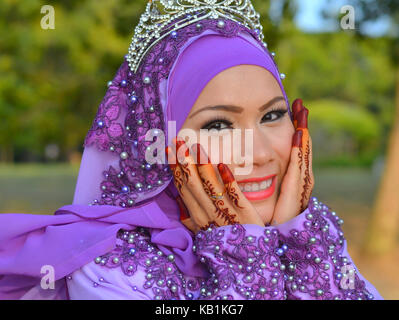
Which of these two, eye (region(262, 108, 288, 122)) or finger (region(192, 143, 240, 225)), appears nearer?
finger (region(192, 143, 240, 225))

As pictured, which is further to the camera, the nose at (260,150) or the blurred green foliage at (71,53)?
the blurred green foliage at (71,53)

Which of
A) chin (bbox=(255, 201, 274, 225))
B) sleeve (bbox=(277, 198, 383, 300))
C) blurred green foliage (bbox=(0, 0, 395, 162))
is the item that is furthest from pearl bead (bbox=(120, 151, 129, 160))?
blurred green foliage (bbox=(0, 0, 395, 162))

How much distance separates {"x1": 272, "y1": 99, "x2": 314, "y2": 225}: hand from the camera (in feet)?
5.10

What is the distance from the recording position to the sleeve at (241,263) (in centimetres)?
140

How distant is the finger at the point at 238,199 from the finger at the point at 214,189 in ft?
0.06

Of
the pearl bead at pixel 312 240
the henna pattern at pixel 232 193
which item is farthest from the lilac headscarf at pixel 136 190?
the pearl bead at pixel 312 240

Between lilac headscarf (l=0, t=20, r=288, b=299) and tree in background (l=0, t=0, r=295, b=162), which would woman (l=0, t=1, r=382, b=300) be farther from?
tree in background (l=0, t=0, r=295, b=162)

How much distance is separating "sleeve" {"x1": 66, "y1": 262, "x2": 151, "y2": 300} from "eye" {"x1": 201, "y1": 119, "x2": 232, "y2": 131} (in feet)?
1.76

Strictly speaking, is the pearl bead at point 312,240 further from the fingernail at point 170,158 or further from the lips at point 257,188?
the fingernail at point 170,158

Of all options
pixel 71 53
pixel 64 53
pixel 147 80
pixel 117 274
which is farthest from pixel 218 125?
pixel 64 53

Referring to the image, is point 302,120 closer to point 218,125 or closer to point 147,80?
point 218,125

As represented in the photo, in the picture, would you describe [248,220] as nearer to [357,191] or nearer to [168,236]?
[168,236]

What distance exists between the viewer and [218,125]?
1.56 m

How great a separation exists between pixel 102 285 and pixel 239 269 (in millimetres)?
421
